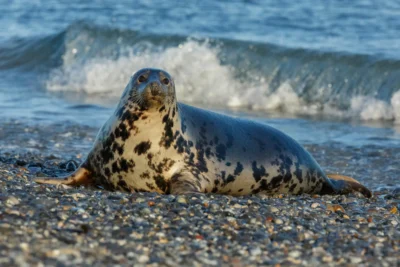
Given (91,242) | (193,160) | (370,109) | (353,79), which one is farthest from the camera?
(353,79)

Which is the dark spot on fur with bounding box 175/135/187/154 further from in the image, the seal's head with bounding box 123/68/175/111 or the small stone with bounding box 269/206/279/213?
the small stone with bounding box 269/206/279/213

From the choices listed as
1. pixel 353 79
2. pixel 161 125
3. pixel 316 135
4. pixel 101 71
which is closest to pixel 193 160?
pixel 161 125

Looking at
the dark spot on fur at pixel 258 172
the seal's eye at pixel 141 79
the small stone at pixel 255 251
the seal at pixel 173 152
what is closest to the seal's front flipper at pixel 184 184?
Result: the seal at pixel 173 152

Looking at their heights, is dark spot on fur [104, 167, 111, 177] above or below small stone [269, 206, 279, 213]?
above

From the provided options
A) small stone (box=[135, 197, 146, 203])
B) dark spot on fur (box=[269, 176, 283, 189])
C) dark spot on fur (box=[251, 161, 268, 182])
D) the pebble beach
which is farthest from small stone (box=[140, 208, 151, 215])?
dark spot on fur (box=[269, 176, 283, 189])

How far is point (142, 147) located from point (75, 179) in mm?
629

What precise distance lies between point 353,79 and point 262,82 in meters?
1.69

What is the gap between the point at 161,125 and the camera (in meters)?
6.81

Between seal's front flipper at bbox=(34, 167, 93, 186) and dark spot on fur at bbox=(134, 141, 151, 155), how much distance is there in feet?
1.70

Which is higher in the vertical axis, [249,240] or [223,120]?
[223,120]

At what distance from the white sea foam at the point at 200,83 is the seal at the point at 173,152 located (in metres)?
6.47

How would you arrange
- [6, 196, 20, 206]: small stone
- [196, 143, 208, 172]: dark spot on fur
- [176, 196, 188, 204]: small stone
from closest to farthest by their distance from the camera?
[6, 196, 20, 206]: small stone
[176, 196, 188, 204]: small stone
[196, 143, 208, 172]: dark spot on fur

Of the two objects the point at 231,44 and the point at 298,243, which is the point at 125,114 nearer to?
the point at 298,243

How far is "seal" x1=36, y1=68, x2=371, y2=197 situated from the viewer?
673 centimetres
